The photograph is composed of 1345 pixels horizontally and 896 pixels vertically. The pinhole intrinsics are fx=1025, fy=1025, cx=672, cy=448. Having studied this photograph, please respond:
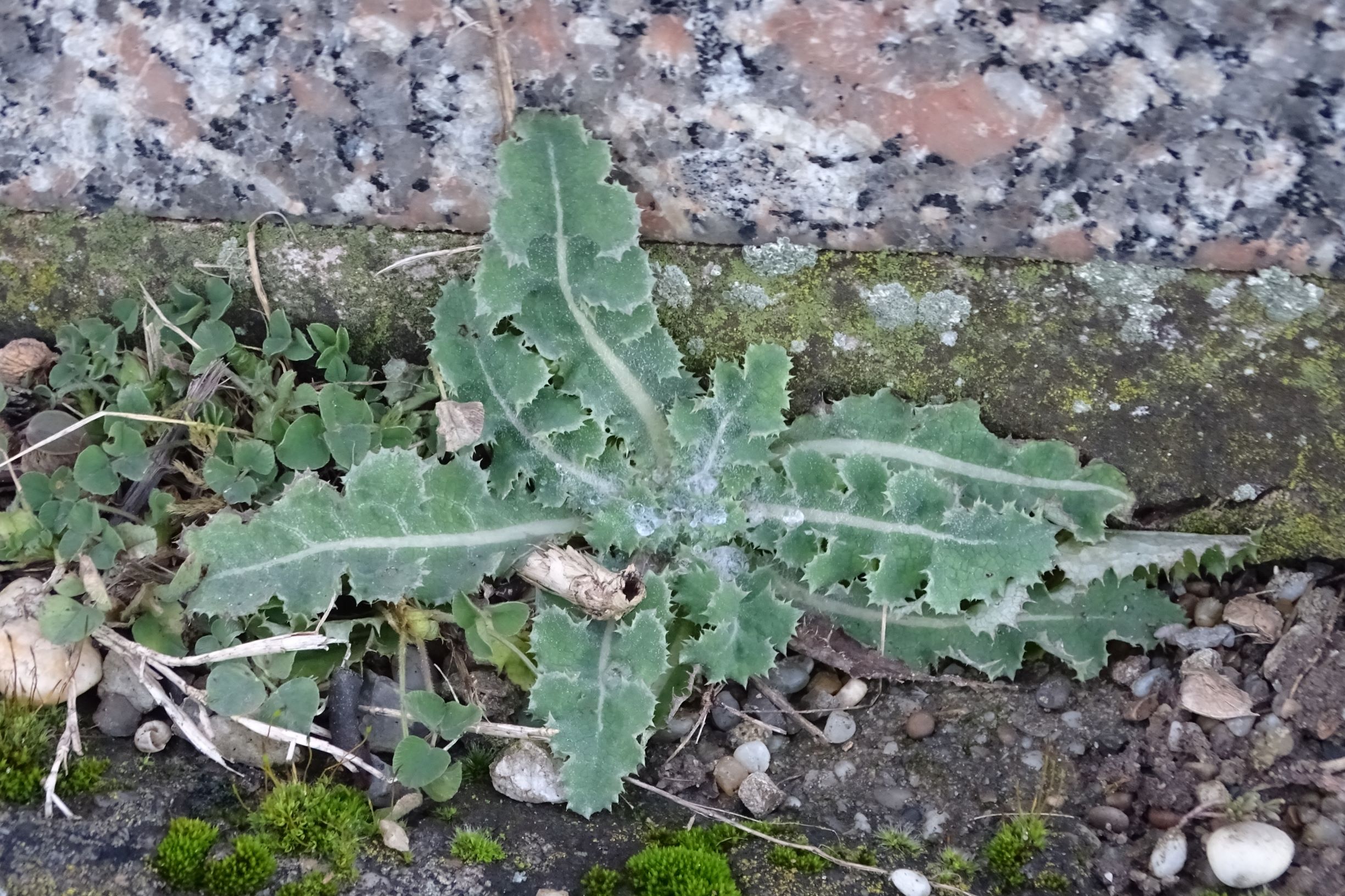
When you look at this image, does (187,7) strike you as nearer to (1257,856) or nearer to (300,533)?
(300,533)

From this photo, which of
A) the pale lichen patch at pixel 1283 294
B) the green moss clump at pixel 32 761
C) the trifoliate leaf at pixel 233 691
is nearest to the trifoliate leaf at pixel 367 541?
the trifoliate leaf at pixel 233 691

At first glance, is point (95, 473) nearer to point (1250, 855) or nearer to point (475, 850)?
point (475, 850)

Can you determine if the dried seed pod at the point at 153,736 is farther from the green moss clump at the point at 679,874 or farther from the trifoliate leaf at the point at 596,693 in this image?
the green moss clump at the point at 679,874

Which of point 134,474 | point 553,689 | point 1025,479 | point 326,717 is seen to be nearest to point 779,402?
point 1025,479

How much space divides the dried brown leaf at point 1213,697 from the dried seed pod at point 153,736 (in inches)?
85.5

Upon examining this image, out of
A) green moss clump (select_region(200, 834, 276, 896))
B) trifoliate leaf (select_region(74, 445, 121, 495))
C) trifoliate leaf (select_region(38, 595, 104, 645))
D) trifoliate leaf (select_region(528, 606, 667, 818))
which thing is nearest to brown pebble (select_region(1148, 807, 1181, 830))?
trifoliate leaf (select_region(528, 606, 667, 818))

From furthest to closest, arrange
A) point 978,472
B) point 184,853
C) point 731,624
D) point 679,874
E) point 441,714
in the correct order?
1. point 978,472
2. point 731,624
3. point 441,714
4. point 679,874
5. point 184,853

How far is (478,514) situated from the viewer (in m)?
2.33

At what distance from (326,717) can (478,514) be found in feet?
1.80

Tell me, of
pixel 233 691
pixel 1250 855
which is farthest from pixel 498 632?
pixel 1250 855

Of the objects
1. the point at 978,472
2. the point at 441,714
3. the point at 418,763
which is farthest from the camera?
the point at 978,472

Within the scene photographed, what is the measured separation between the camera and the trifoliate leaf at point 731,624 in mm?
2240

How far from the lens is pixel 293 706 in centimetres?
213

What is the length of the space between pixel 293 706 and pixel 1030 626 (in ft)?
5.42
